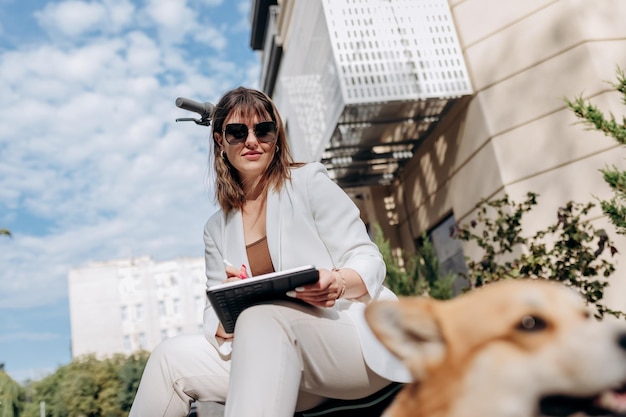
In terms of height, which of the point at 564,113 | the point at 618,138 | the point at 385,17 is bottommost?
the point at 618,138

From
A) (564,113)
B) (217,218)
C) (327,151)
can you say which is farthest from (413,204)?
(217,218)

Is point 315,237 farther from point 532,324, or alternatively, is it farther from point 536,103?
→ point 536,103

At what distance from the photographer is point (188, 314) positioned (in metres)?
68.8

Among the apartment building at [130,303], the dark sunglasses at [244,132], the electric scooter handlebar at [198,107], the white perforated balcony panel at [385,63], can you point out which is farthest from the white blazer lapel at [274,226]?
the apartment building at [130,303]

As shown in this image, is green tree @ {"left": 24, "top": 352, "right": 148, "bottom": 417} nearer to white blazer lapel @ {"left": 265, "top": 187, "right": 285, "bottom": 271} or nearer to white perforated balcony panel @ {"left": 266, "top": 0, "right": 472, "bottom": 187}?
white perforated balcony panel @ {"left": 266, "top": 0, "right": 472, "bottom": 187}

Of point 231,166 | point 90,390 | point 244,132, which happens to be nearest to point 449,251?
point 231,166

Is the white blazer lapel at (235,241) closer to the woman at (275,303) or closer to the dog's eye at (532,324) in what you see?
the woman at (275,303)

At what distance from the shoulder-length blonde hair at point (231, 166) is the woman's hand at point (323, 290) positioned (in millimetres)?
521

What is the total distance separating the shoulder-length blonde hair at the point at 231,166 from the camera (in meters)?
1.91

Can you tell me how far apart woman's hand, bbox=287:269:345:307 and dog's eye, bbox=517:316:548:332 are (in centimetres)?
71

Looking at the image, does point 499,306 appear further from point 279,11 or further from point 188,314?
point 188,314

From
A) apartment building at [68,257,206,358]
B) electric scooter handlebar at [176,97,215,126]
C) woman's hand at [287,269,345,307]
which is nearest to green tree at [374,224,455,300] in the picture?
electric scooter handlebar at [176,97,215,126]

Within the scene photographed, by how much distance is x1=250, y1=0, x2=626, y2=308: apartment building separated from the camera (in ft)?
22.7

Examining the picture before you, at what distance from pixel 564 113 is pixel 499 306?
7073mm
